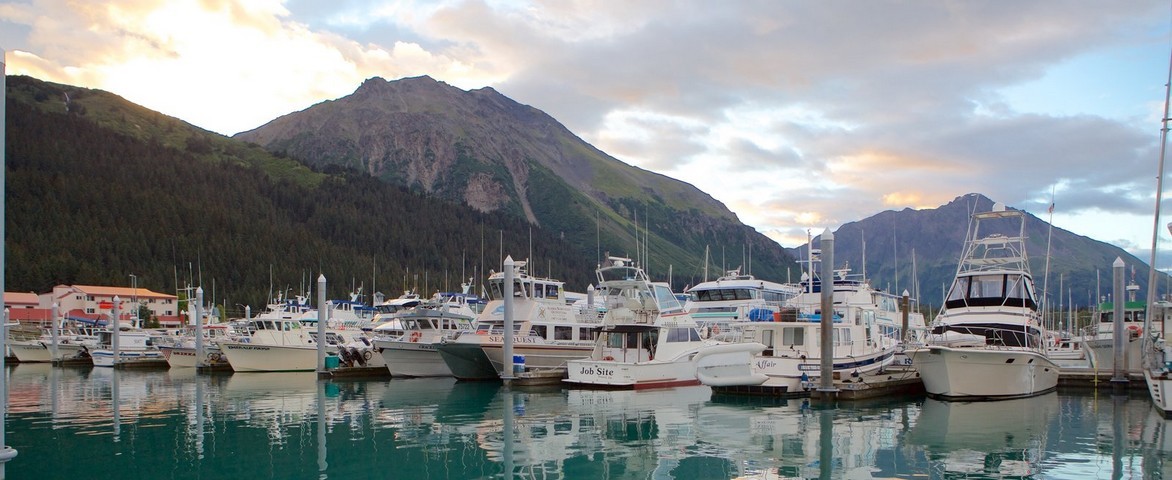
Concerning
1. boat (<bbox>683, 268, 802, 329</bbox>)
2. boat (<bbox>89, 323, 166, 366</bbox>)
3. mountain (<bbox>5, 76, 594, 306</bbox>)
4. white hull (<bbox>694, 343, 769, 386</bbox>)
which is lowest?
boat (<bbox>89, 323, 166, 366</bbox>)

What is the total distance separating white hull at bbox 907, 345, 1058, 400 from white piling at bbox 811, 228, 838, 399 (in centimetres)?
318

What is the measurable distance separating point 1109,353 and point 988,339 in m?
10.9

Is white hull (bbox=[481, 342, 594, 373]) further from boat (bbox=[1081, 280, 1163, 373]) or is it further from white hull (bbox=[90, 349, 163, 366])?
white hull (bbox=[90, 349, 163, 366])

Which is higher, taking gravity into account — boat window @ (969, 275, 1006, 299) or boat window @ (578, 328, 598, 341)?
boat window @ (969, 275, 1006, 299)

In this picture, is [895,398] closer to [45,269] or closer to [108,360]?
[108,360]

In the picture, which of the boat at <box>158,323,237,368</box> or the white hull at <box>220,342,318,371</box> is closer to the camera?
the white hull at <box>220,342,318,371</box>

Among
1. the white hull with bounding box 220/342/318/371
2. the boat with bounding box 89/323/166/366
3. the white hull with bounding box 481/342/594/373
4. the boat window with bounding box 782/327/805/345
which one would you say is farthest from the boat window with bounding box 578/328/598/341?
the boat with bounding box 89/323/166/366

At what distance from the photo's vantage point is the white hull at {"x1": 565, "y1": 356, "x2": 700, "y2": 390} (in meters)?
31.0

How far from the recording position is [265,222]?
136375mm

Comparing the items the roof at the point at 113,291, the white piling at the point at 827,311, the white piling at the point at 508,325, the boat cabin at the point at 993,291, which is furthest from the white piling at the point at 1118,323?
the roof at the point at 113,291

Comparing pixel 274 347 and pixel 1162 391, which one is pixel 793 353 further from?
pixel 274 347

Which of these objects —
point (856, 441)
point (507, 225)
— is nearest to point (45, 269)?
point (507, 225)

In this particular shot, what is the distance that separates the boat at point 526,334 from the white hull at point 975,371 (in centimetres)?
1348

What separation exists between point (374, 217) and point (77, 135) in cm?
5405
